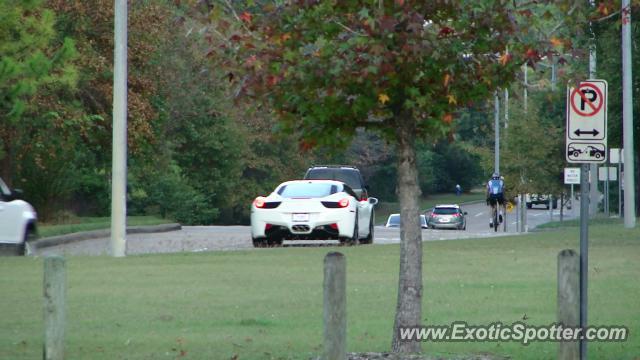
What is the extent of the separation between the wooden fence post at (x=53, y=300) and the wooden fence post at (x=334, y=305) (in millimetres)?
1949

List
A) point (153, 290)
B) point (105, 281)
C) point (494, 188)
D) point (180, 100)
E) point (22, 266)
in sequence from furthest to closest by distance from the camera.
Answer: point (180, 100), point (494, 188), point (22, 266), point (105, 281), point (153, 290)

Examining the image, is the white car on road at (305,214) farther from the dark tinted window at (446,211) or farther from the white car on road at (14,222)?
the dark tinted window at (446,211)

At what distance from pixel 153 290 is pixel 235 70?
6.92 meters

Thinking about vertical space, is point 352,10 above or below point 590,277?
above

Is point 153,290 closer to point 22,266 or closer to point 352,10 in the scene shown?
point 22,266

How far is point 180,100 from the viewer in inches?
2522

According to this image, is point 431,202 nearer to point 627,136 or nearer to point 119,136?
point 627,136

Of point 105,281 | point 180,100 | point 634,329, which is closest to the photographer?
point 634,329

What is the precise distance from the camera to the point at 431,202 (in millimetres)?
116125

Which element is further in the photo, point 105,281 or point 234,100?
point 105,281

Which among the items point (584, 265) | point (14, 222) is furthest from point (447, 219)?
point (584, 265)

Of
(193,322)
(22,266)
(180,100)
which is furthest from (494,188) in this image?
(193,322)

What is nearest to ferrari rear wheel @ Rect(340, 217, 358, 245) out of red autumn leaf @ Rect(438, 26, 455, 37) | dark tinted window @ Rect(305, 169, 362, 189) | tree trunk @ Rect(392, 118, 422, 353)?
dark tinted window @ Rect(305, 169, 362, 189)

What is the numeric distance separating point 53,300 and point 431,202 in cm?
10675
